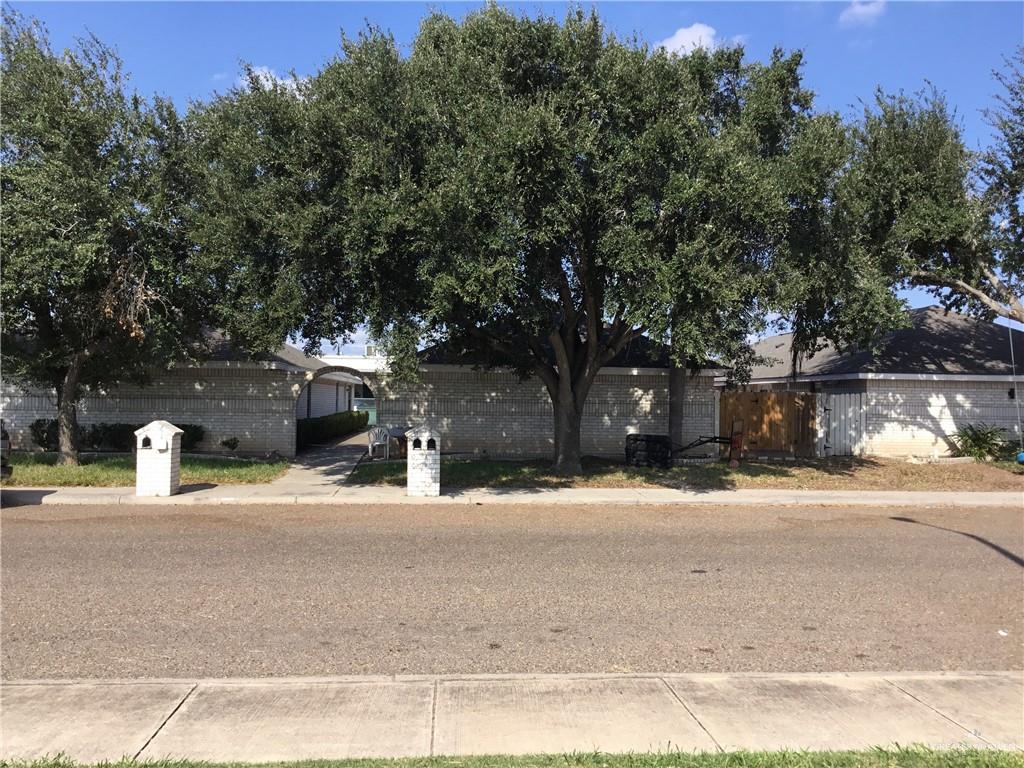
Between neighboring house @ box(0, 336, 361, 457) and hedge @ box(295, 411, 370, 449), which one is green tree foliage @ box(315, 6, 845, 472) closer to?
neighboring house @ box(0, 336, 361, 457)

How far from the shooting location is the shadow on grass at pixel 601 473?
16047 mm

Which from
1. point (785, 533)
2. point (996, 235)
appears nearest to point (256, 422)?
point (785, 533)

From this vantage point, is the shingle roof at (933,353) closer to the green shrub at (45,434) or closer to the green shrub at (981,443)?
the green shrub at (981,443)

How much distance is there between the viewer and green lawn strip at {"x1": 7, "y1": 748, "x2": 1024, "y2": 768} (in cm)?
361

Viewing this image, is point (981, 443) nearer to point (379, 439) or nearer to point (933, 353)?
point (933, 353)

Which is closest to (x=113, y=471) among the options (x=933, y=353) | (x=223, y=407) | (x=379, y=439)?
(x=223, y=407)

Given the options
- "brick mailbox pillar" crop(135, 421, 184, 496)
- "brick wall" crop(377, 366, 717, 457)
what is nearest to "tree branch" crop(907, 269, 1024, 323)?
"brick wall" crop(377, 366, 717, 457)

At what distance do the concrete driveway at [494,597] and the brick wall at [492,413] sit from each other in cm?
1004

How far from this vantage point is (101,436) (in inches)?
803

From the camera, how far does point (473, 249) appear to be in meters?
11.4

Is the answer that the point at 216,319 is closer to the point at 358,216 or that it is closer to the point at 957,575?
the point at 358,216

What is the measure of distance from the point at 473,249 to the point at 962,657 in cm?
827

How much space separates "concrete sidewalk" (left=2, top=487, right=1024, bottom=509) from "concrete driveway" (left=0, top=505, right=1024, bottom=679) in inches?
78.9

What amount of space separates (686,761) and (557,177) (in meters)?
9.32
